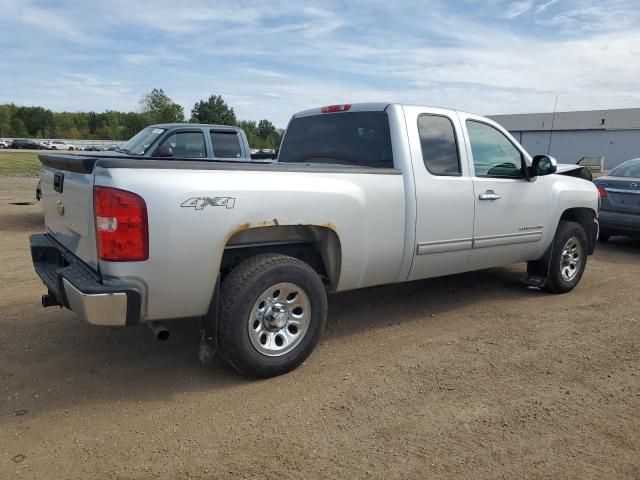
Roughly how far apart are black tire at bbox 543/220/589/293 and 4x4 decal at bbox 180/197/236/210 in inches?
157

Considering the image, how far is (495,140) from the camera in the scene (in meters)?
5.45

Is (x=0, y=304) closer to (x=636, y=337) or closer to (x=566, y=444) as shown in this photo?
(x=566, y=444)

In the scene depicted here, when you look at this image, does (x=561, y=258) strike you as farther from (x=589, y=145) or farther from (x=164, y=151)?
(x=589, y=145)

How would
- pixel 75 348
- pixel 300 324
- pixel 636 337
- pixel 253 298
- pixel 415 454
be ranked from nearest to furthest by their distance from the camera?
pixel 415 454, pixel 253 298, pixel 300 324, pixel 75 348, pixel 636 337

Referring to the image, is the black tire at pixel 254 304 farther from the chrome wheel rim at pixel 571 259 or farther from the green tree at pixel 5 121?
the green tree at pixel 5 121

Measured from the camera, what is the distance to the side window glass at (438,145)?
4680mm

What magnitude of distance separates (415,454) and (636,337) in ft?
9.56

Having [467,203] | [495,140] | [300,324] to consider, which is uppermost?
[495,140]

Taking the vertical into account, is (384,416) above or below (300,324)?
below

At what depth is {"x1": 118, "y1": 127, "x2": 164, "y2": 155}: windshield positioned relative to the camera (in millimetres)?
8895

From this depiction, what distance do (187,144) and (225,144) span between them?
2.12 feet

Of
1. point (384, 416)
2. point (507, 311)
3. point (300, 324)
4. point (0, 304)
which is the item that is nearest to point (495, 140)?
point (507, 311)

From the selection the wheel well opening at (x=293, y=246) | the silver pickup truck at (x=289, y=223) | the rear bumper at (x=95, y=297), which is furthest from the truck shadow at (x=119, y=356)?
the wheel well opening at (x=293, y=246)

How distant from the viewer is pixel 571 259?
620 centimetres
